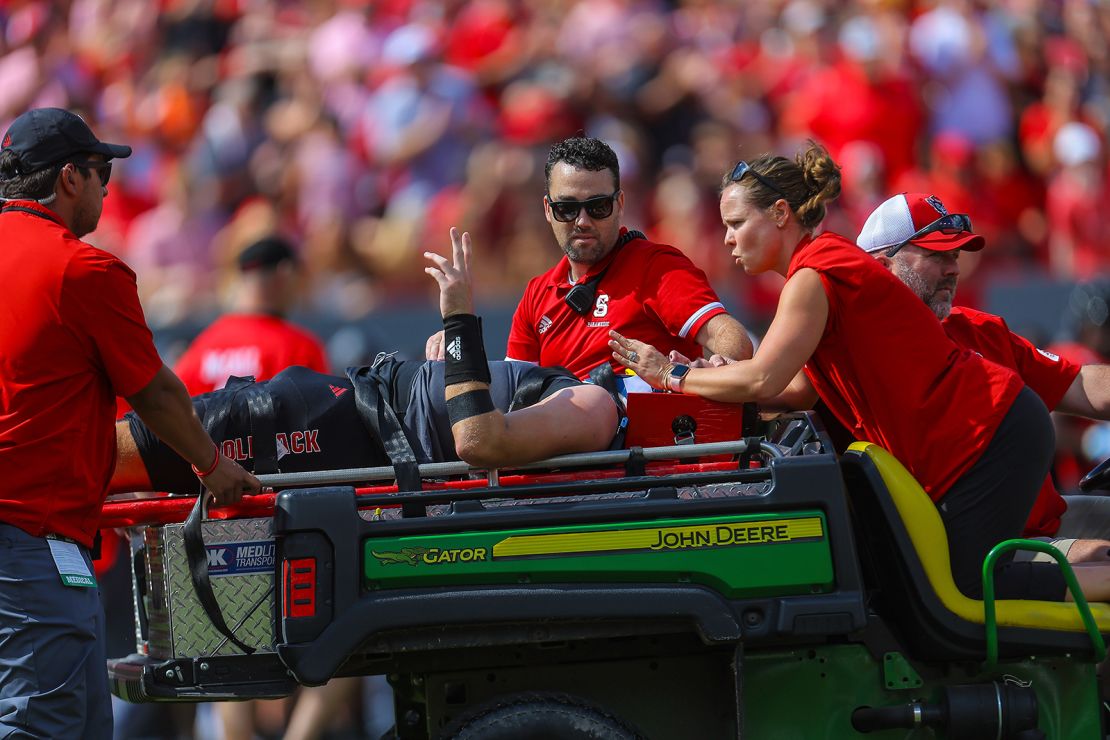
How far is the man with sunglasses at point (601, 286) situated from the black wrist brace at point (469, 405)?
976mm

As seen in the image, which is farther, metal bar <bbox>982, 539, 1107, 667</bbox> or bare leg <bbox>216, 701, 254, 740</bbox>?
bare leg <bbox>216, 701, 254, 740</bbox>

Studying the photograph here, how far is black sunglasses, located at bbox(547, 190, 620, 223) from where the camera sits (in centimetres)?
541

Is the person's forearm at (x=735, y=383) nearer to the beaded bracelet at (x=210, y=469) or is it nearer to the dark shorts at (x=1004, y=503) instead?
the dark shorts at (x=1004, y=503)

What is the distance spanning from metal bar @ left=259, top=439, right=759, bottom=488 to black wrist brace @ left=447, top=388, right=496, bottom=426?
138 mm

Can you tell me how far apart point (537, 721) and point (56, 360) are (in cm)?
162

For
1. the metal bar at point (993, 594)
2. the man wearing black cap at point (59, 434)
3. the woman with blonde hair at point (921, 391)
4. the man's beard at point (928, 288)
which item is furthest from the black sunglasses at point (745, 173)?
the man wearing black cap at point (59, 434)

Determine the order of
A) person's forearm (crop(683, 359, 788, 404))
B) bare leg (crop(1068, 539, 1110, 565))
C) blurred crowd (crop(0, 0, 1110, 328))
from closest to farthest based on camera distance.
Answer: person's forearm (crop(683, 359, 788, 404)) < bare leg (crop(1068, 539, 1110, 565)) < blurred crowd (crop(0, 0, 1110, 328))

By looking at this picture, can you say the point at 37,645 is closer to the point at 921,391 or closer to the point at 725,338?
the point at 725,338

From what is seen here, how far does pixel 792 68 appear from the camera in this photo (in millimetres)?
11523

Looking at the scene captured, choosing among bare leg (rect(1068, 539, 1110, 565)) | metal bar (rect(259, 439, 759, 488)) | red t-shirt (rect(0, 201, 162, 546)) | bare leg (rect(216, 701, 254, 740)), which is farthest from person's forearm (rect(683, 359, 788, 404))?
bare leg (rect(216, 701, 254, 740))

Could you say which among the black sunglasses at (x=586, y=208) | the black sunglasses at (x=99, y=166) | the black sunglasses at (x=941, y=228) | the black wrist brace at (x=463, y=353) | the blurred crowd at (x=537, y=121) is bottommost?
the black wrist brace at (x=463, y=353)

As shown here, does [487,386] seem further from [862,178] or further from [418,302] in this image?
[862,178]

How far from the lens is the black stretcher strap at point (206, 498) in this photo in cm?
414

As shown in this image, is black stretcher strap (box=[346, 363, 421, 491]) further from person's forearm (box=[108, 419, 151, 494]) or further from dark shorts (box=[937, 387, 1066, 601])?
dark shorts (box=[937, 387, 1066, 601])
